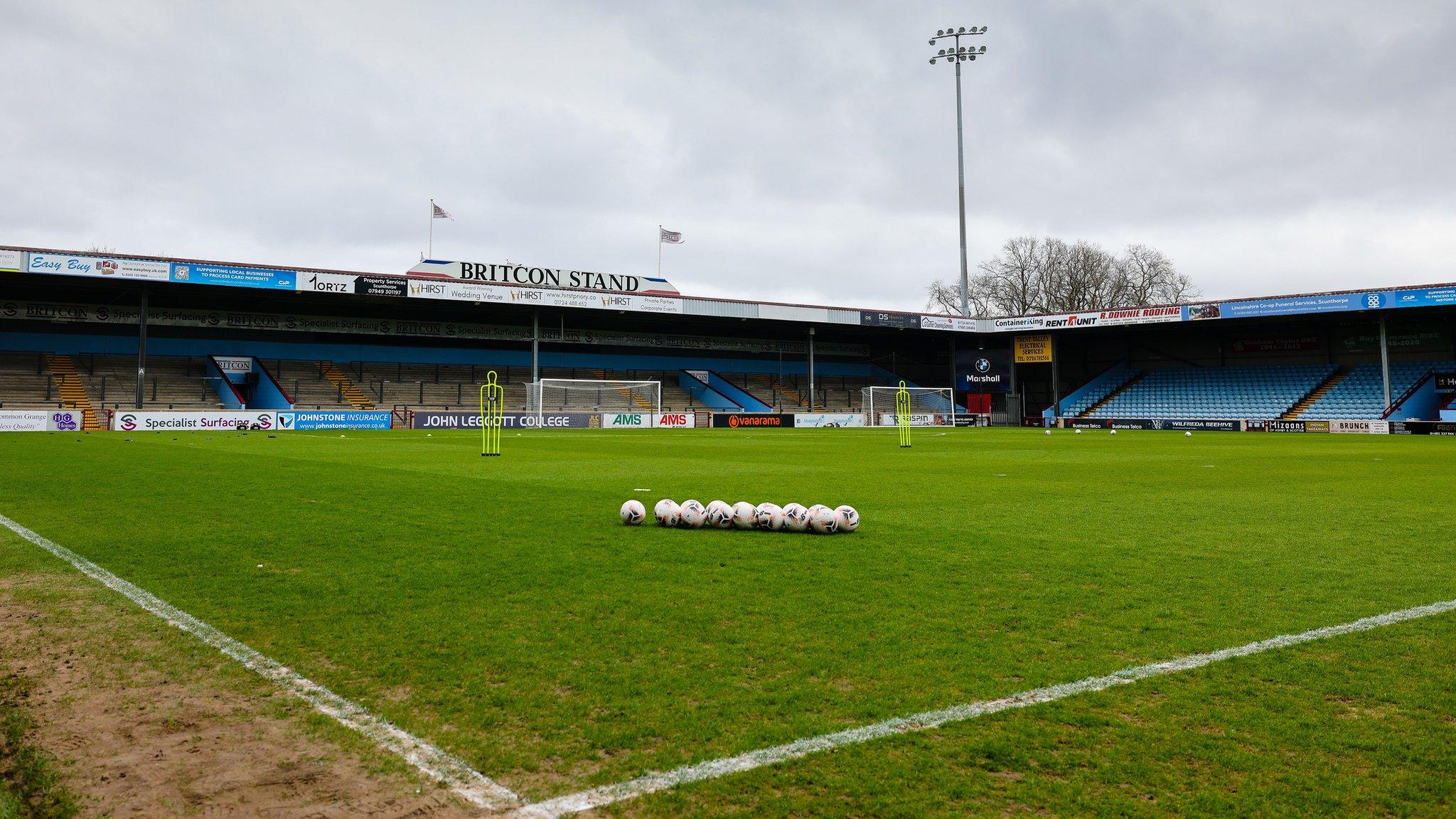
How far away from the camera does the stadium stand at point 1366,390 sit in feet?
146

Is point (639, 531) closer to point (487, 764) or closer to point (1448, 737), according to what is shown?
point (487, 764)

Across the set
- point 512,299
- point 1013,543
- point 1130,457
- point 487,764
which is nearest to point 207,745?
point 487,764

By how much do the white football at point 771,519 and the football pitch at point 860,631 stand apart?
384 millimetres

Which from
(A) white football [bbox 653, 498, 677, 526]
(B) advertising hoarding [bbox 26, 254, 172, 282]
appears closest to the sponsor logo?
(B) advertising hoarding [bbox 26, 254, 172, 282]

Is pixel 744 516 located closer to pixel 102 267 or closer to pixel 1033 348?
pixel 102 267

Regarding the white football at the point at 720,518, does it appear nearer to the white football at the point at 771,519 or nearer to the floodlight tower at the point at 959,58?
the white football at the point at 771,519

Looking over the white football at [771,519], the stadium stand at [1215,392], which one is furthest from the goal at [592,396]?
the white football at [771,519]

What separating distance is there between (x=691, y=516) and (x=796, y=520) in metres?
1.04

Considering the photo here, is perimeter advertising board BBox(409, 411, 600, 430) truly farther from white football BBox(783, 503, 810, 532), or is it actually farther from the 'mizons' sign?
white football BBox(783, 503, 810, 532)

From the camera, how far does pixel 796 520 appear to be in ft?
27.6

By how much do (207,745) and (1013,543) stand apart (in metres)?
6.31

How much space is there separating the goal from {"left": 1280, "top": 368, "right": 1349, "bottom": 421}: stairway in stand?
3417cm

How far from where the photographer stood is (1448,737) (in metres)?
3.25

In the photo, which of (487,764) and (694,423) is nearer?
(487,764)
